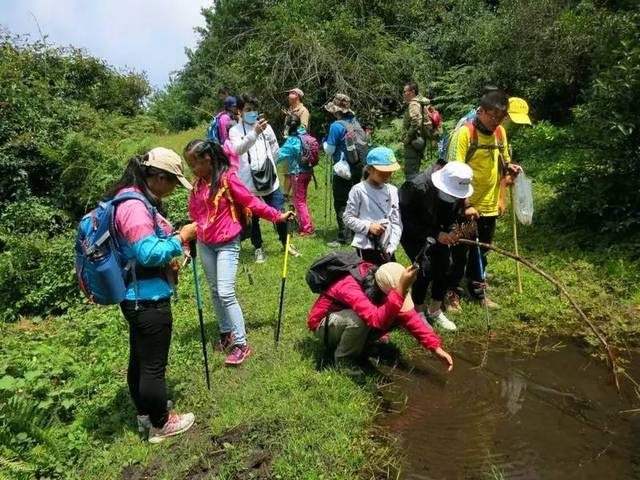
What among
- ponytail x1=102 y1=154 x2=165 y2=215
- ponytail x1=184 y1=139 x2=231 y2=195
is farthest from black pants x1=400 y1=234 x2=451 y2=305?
ponytail x1=102 y1=154 x2=165 y2=215

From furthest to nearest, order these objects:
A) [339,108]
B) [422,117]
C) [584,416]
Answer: [422,117] < [339,108] < [584,416]

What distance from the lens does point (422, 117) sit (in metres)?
8.95

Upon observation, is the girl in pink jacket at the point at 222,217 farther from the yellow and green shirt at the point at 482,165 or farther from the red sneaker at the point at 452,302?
the red sneaker at the point at 452,302

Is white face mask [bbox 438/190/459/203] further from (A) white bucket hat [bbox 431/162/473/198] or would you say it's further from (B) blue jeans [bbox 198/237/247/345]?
(B) blue jeans [bbox 198/237/247/345]

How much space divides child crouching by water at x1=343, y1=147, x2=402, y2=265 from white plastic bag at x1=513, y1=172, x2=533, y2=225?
1.70 metres

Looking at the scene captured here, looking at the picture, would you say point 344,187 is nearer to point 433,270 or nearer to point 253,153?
point 253,153

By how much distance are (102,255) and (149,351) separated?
79cm

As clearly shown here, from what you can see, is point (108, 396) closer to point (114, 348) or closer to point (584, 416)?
point (114, 348)

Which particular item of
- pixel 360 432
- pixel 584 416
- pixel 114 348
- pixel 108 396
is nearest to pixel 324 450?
pixel 360 432

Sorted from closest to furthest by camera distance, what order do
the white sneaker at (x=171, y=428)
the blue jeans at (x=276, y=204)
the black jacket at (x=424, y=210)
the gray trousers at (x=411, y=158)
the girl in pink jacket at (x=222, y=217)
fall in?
the white sneaker at (x=171, y=428) < the girl in pink jacket at (x=222, y=217) < the black jacket at (x=424, y=210) < the blue jeans at (x=276, y=204) < the gray trousers at (x=411, y=158)

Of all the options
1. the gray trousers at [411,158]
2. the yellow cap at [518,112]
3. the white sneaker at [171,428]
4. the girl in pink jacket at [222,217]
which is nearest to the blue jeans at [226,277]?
the girl in pink jacket at [222,217]

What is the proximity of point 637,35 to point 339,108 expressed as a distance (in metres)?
3.92

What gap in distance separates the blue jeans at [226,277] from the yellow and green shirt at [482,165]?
2.37 meters

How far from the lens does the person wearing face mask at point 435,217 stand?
4.69 meters
